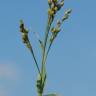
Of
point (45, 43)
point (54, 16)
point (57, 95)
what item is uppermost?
point (54, 16)

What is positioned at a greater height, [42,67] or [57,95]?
[42,67]

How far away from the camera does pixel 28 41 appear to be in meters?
3.88

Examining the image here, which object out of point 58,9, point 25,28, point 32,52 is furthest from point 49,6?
point 32,52

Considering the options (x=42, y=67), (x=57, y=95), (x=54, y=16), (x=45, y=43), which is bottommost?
(x=57, y=95)

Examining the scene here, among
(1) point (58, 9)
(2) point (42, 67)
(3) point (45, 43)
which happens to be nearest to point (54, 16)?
(1) point (58, 9)

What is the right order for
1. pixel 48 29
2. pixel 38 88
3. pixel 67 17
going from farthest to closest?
pixel 67 17, pixel 48 29, pixel 38 88

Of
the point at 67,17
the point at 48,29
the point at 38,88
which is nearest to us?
the point at 38,88

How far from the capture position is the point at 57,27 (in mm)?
3975

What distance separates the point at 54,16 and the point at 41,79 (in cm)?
100

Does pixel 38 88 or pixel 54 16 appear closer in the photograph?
pixel 38 88

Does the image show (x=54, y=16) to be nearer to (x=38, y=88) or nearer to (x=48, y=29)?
(x=48, y=29)

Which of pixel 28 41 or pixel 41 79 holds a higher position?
pixel 28 41

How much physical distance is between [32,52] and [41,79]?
0.46 m

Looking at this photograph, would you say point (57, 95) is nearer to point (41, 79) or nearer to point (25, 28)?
point (41, 79)
